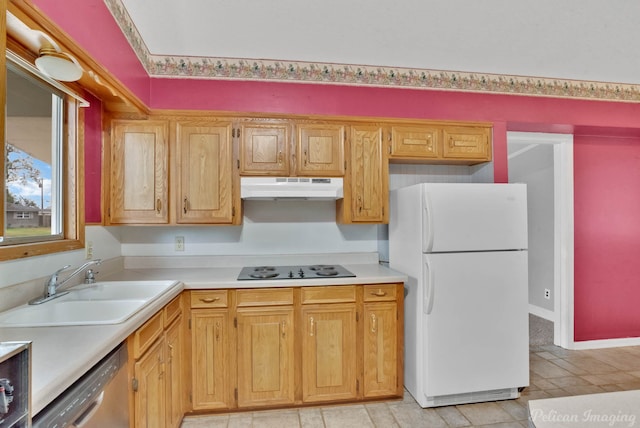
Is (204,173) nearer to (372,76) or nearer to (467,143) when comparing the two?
(372,76)

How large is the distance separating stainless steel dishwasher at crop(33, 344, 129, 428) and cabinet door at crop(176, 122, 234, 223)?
46.9 inches

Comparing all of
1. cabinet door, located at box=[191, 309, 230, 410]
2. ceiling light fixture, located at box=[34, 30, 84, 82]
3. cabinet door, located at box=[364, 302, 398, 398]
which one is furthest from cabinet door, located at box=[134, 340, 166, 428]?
ceiling light fixture, located at box=[34, 30, 84, 82]

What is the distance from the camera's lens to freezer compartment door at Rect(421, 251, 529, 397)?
2123 mm

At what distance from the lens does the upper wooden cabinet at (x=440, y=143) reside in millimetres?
2494

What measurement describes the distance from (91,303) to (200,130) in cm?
133

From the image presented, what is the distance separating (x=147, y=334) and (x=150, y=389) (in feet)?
0.91

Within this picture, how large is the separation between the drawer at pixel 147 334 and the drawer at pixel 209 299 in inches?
16.0

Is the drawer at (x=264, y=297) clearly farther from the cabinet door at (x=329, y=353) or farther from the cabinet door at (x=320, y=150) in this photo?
the cabinet door at (x=320, y=150)

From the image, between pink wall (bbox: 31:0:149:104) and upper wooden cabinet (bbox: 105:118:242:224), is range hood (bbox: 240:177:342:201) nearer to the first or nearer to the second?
upper wooden cabinet (bbox: 105:118:242:224)

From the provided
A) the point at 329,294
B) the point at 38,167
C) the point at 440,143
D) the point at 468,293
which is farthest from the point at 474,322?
the point at 38,167

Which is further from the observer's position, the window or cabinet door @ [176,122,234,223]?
cabinet door @ [176,122,234,223]

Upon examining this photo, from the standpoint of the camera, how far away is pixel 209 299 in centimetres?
208

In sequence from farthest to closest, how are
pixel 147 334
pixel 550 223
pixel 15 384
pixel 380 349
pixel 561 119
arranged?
1. pixel 550 223
2. pixel 561 119
3. pixel 380 349
4. pixel 147 334
5. pixel 15 384

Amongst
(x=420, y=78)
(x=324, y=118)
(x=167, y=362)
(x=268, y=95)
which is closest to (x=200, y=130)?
(x=268, y=95)
